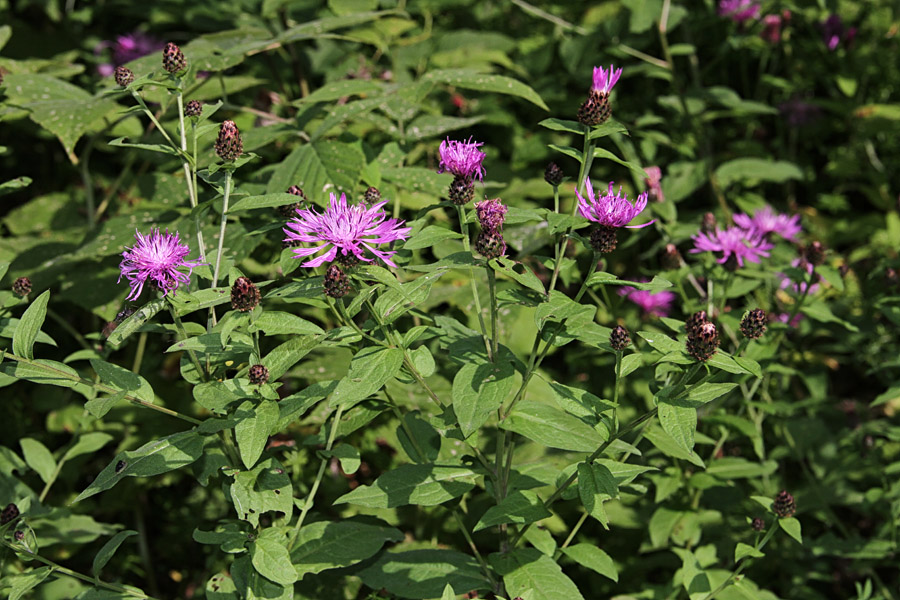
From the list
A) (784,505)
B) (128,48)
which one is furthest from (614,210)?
(128,48)

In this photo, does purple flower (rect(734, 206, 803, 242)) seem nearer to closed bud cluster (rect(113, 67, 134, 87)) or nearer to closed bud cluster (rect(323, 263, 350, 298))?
closed bud cluster (rect(323, 263, 350, 298))

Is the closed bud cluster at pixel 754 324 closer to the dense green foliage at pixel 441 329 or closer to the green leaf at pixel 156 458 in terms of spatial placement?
the dense green foliage at pixel 441 329

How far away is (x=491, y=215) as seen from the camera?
1483mm

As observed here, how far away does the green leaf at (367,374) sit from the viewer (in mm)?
1409

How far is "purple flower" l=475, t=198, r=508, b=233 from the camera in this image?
4.85 ft

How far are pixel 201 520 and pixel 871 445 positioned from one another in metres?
2.23

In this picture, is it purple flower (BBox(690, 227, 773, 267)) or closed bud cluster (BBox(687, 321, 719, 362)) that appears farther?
purple flower (BBox(690, 227, 773, 267))

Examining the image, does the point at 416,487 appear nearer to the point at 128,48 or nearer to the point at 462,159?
the point at 462,159

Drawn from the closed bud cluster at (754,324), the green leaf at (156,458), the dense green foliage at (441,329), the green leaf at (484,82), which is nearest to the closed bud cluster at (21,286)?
the dense green foliage at (441,329)

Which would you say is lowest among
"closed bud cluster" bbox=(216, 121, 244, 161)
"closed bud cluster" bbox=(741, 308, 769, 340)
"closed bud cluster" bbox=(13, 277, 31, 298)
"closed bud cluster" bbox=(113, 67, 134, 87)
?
"closed bud cluster" bbox=(13, 277, 31, 298)

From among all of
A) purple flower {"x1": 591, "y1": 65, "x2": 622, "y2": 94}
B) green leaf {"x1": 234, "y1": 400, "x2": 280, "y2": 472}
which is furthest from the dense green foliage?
purple flower {"x1": 591, "y1": 65, "x2": 622, "y2": 94}

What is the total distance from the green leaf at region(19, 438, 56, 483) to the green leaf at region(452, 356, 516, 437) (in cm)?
131

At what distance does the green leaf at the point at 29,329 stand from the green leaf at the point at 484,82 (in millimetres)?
1398

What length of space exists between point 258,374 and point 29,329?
1.63 ft
